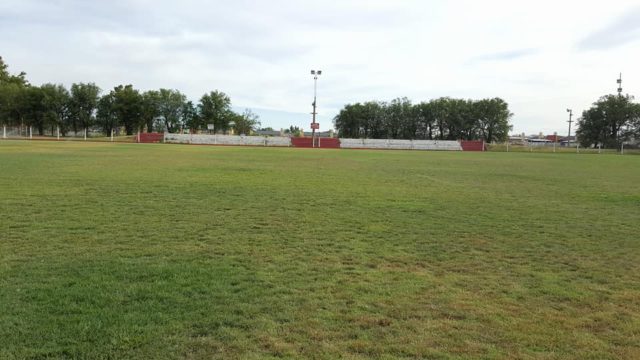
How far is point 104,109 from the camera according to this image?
9688 centimetres

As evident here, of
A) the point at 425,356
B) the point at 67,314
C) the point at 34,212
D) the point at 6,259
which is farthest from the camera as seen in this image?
the point at 34,212

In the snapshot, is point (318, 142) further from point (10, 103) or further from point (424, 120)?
point (10, 103)

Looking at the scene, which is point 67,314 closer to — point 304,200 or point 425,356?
point 425,356

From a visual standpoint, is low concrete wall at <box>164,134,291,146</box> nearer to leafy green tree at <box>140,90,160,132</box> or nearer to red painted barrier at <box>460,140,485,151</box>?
leafy green tree at <box>140,90,160,132</box>

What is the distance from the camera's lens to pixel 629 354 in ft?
14.1

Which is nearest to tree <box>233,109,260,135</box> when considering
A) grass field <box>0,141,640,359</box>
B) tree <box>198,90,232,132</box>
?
tree <box>198,90,232,132</box>

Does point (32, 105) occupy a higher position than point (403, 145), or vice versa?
point (32, 105)

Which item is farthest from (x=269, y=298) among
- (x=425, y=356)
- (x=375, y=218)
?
(x=375, y=218)

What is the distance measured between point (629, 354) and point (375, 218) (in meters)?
6.81

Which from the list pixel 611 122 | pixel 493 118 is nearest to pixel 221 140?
pixel 493 118

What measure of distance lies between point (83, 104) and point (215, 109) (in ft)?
80.3

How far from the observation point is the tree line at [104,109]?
9219 centimetres

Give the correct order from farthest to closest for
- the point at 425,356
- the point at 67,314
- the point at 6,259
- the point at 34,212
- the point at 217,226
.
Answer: the point at 34,212, the point at 217,226, the point at 6,259, the point at 67,314, the point at 425,356

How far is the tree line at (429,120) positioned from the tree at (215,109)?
28386 mm
